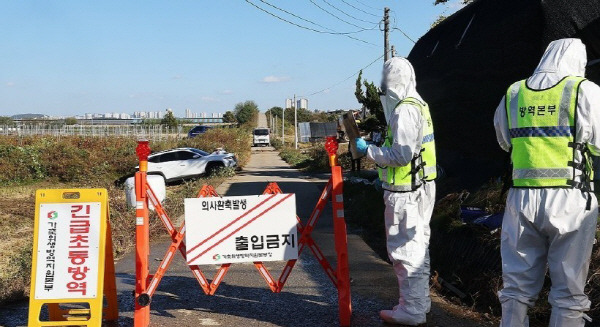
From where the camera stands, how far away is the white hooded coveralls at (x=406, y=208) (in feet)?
14.3

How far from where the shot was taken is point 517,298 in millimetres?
3432

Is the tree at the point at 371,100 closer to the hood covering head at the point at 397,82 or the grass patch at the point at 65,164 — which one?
the grass patch at the point at 65,164

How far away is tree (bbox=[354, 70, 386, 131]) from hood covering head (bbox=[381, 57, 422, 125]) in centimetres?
1095

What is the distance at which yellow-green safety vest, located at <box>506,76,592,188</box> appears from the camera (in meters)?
3.32

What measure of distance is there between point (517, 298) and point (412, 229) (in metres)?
1.10

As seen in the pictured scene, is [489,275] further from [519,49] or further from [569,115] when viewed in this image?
[519,49]

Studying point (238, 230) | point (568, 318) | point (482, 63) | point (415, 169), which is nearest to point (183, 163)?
point (482, 63)

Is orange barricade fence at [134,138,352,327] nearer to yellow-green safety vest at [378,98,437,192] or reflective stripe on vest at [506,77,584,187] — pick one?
yellow-green safety vest at [378,98,437,192]

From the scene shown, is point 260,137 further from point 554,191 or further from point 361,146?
point 554,191

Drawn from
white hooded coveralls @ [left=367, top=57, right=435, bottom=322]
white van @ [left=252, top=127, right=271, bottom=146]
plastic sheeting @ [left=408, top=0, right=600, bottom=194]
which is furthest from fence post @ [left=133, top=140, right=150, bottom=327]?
white van @ [left=252, top=127, right=271, bottom=146]

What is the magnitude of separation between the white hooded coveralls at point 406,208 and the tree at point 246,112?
8949 centimetres

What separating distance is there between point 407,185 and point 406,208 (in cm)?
18

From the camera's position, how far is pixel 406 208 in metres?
4.37

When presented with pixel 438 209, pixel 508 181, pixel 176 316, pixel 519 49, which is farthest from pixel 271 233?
pixel 519 49
